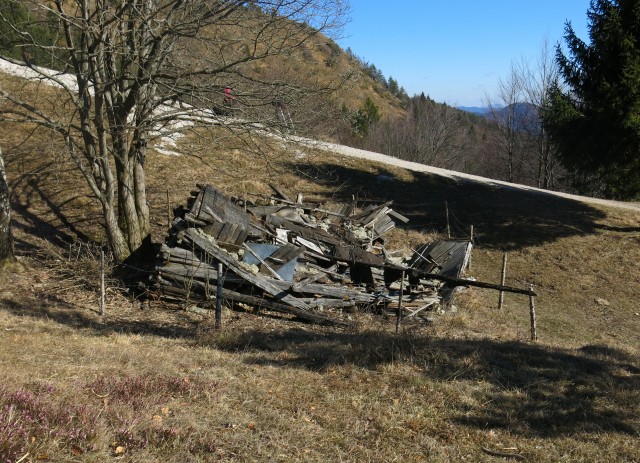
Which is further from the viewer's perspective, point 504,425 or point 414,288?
point 414,288

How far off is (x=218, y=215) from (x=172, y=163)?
984cm

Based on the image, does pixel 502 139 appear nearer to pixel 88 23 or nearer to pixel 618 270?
pixel 618 270

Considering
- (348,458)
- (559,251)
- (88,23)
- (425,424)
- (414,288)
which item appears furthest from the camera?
(559,251)

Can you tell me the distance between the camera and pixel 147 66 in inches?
408

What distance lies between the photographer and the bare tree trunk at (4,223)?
10.4 m

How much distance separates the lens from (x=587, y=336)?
496 inches

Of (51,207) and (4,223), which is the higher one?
(51,207)

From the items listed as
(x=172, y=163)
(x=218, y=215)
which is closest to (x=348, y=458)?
(x=218, y=215)

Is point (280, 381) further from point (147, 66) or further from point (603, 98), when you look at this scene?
point (603, 98)

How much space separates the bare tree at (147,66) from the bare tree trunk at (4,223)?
1212 millimetres

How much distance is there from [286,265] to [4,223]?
→ 5452mm

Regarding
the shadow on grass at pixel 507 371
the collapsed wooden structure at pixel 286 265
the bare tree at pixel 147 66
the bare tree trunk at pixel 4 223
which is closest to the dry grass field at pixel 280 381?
the shadow on grass at pixel 507 371

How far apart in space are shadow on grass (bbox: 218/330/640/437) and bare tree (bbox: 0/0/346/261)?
189 inches

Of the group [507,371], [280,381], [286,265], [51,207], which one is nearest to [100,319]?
[286,265]
